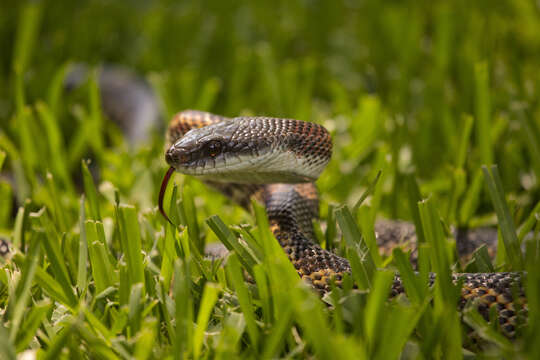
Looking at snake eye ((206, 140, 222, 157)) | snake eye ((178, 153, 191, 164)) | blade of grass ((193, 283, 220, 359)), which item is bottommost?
blade of grass ((193, 283, 220, 359))

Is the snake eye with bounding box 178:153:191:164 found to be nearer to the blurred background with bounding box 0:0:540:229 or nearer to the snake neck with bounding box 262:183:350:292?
the snake neck with bounding box 262:183:350:292

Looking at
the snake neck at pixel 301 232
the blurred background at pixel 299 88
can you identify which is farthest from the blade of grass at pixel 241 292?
the blurred background at pixel 299 88

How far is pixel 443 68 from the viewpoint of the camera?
3793mm

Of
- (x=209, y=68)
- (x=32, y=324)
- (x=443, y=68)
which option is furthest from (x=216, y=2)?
(x=32, y=324)

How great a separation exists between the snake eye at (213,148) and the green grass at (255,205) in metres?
0.23

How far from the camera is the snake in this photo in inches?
67.4

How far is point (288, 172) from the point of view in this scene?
2152 millimetres

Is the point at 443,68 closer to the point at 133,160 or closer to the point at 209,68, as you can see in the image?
the point at 209,68

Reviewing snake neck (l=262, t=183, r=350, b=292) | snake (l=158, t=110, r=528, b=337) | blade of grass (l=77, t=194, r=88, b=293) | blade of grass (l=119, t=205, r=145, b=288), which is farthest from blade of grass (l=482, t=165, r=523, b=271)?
blade of grass (l=77, t=194, r=88, b=293)

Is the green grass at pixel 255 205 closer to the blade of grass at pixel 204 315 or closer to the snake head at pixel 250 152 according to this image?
the blade of grass at pixel 204 315

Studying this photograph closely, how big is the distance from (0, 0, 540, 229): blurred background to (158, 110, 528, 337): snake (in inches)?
13.9

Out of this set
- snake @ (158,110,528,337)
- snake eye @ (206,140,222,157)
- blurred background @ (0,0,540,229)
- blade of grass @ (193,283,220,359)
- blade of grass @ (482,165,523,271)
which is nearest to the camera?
blade of grass @ (193,283,220,359)

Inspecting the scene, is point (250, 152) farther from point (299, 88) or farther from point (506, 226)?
point (299, 88)

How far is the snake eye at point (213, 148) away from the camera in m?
2.03
